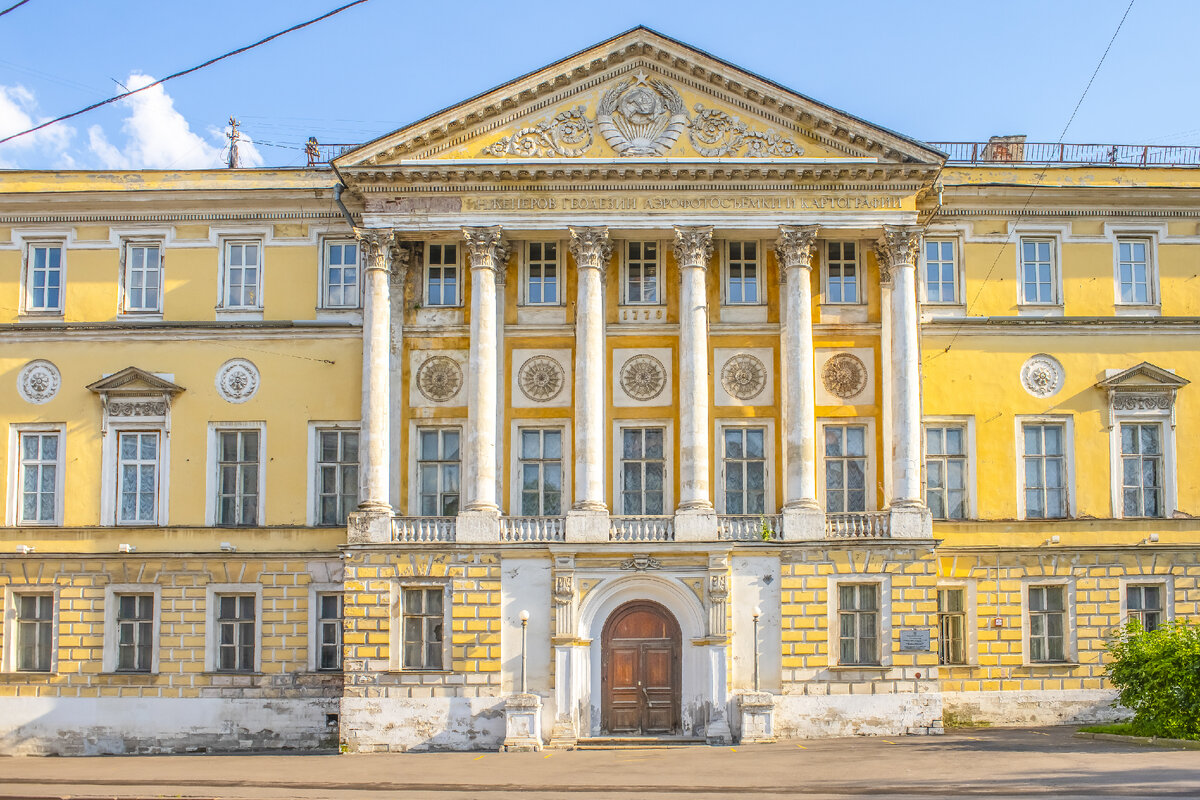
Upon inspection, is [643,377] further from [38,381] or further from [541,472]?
[38,381]

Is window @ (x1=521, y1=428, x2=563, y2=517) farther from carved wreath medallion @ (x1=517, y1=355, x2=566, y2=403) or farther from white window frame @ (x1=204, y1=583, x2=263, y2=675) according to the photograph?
white window frame @ (x1=204, y1=583, x2=263, y2=675)

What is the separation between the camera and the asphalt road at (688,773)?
2127 centimetres

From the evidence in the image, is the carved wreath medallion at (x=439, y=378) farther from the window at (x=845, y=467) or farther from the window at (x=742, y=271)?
the window at (x=845, y=467)

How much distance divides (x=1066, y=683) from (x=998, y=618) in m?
2.10

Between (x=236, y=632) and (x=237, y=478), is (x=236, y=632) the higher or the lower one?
the lower one

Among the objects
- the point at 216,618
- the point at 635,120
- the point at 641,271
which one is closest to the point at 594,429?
the point at 641,271

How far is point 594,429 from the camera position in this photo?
99.3ft

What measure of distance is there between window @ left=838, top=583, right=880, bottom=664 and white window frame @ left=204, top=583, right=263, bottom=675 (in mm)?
13185

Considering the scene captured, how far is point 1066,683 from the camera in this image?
3139 cm

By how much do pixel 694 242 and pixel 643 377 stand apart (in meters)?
3.35

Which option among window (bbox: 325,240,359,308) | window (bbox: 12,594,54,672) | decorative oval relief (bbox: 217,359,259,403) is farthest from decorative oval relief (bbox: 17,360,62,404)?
window (bbox: 325,240,359,308)

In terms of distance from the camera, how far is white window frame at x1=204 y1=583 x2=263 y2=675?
103 feet

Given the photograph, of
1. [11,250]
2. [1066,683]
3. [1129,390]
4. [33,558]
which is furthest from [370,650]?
[1129,390]

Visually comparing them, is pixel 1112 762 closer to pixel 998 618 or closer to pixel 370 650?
pixel 998 618
